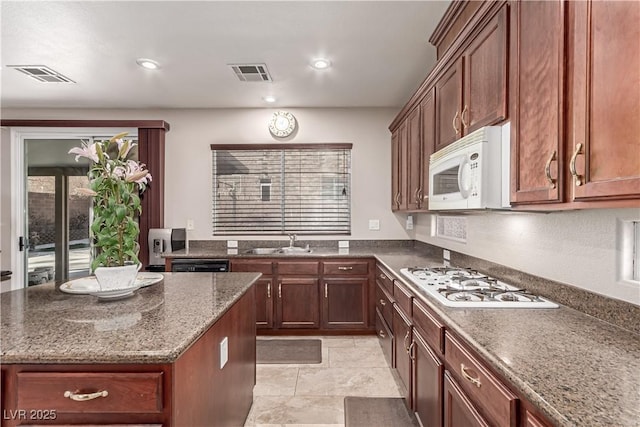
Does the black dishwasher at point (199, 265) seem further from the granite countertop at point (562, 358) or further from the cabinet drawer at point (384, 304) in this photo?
the granite countertop at point (562, 358)

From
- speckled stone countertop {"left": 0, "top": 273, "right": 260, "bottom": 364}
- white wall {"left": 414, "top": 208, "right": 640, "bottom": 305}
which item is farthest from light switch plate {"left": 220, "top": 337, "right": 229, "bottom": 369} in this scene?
white wall {"left": 414, "top": 208, "right": 640, "bottom": 305}

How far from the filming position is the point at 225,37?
249 cm

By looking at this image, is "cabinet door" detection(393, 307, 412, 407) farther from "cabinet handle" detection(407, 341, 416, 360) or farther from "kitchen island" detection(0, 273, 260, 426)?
"kitchen island" detection(0, 273, 260, 426)

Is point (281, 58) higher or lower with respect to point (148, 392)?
higher

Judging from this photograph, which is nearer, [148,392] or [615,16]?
[615,16]

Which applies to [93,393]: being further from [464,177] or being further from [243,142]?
[243,142]

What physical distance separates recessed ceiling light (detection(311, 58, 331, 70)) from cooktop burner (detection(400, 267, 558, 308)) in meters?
1.85

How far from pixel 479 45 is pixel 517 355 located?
4.85 feet

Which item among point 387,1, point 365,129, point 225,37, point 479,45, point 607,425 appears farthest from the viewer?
point 365,129

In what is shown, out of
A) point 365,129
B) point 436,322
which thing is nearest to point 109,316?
point 436,322

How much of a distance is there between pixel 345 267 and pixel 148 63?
264 centimetres

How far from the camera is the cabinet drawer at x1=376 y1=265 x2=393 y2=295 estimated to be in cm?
271

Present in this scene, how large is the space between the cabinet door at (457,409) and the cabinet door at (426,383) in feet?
0.22

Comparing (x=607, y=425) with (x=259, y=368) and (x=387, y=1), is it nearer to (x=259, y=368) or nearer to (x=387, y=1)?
(x=387, y=1)
